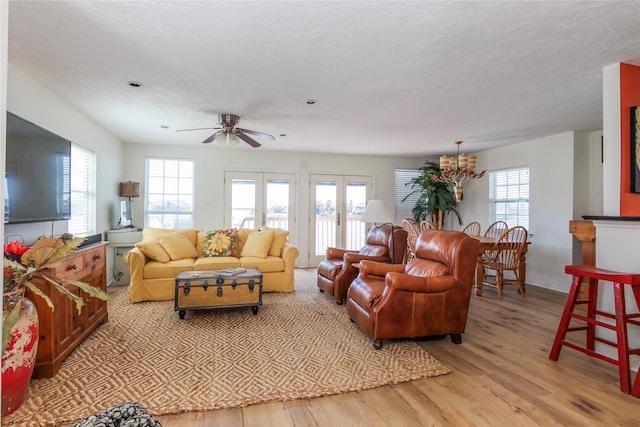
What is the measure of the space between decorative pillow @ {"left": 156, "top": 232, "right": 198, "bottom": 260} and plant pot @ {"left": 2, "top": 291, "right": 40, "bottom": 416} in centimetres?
228

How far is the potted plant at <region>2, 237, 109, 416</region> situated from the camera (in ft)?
5.90

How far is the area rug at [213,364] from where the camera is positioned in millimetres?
1977

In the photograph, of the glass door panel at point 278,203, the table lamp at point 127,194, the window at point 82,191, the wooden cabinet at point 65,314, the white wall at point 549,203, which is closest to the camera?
the wooden cabinet at point 65,314

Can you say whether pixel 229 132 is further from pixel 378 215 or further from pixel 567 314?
pixel 567 314

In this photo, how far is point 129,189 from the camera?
528 centimetres

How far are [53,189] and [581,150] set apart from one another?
6.50 m

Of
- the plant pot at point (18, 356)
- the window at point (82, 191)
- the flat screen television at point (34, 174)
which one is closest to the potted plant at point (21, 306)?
the plant pot at point (18, 356)

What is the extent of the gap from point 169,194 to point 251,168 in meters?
1.57

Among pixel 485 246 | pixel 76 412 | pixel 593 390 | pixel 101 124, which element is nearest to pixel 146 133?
pixel 101 124

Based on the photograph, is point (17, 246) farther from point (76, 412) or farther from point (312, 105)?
point (312, 105)

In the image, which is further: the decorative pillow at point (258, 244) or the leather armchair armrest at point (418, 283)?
the decorative pillow at point (258, 244)

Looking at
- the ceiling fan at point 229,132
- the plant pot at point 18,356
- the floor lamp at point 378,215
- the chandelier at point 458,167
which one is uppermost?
the ceiling fan at point 229,132

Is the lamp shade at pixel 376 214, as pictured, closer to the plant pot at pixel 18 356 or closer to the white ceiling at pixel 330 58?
the white ceiling at pixel 330 58

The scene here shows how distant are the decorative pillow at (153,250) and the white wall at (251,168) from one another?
6.08 feet
